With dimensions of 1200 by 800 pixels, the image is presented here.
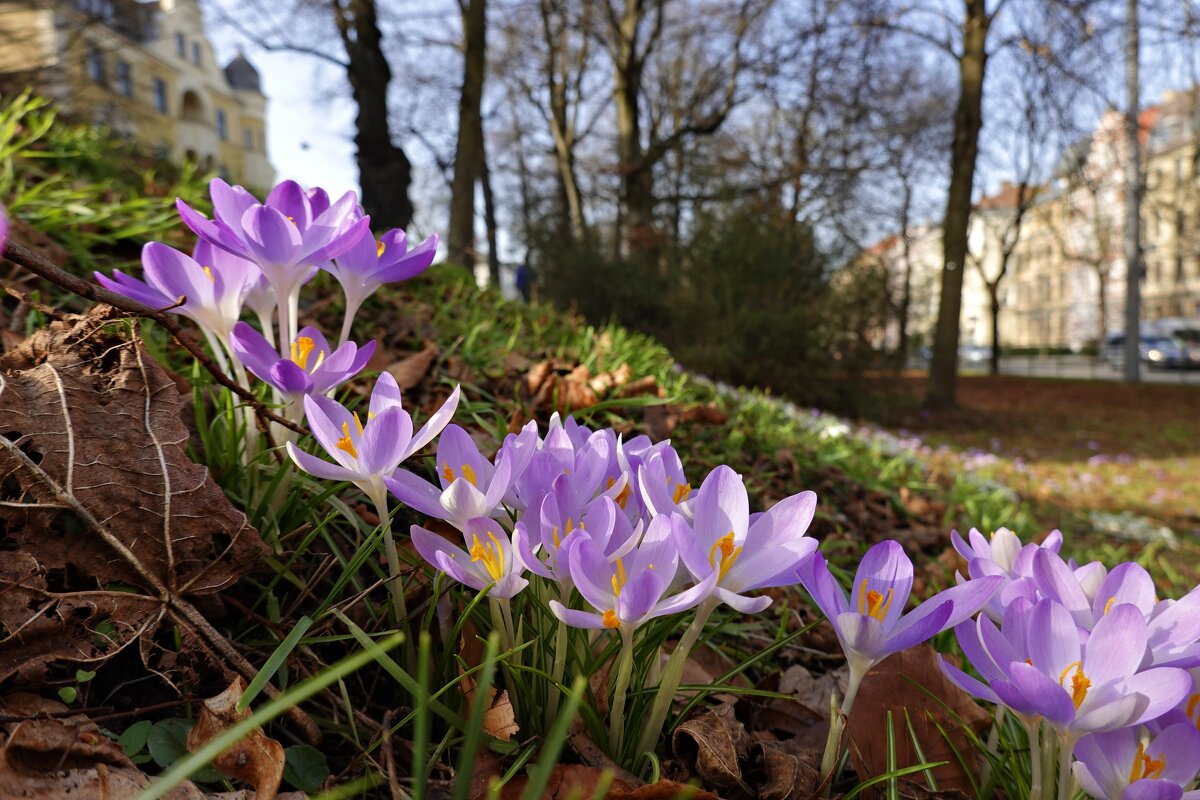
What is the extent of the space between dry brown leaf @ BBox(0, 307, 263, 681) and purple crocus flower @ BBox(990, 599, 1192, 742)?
0.87 m

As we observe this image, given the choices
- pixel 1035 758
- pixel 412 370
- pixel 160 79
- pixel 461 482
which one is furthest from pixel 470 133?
pixel 160 79

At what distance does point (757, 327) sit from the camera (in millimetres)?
9953

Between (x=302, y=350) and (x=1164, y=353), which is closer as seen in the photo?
(x=302, y=350)

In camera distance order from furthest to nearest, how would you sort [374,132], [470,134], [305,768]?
[470,134], [374,132], [305,768]

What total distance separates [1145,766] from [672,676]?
46 centimetres

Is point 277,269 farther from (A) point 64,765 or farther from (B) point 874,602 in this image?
(B) point 874,602

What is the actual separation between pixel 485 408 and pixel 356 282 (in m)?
0.71

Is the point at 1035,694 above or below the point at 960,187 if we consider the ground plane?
below

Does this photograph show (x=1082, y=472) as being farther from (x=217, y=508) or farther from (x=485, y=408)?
(x=217, y=508)

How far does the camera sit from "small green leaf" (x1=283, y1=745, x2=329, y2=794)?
33.4 inches

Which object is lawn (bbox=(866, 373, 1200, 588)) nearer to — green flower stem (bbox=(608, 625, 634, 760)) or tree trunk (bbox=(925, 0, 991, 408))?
tree trunk (bbox=(925, 0, 991, 408))

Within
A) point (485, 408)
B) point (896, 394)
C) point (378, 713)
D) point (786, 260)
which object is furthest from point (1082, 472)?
point (378, 713)

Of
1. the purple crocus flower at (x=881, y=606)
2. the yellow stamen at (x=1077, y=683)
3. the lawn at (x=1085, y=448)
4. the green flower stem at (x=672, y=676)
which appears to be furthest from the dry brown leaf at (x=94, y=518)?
Answer: the lawn at (x=1085, y=448)

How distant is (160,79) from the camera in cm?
3469
